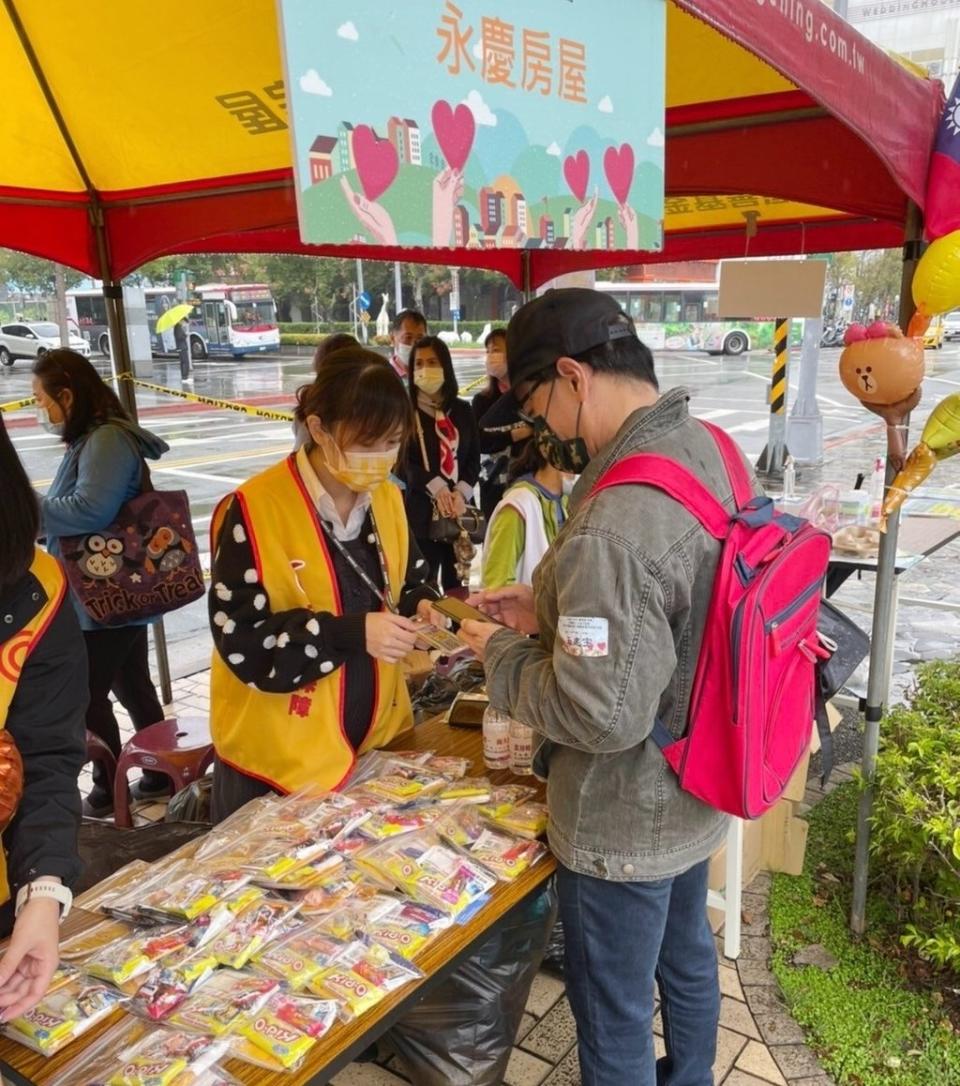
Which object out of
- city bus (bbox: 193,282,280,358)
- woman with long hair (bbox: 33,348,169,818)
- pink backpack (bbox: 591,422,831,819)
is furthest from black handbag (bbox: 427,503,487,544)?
city bus (bbox: 193,282,280,358)

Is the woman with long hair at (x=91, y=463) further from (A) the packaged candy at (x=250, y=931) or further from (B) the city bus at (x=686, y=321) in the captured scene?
(B) the city bus at (x=686, y=321)

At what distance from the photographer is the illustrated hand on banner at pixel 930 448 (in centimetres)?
231

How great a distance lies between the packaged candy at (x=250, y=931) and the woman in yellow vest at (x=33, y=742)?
0.87ft

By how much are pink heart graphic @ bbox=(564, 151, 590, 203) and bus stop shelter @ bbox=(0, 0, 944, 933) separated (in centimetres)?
28

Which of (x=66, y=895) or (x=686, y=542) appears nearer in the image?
(x=66, y=895)

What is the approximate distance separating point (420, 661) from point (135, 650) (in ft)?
4.17

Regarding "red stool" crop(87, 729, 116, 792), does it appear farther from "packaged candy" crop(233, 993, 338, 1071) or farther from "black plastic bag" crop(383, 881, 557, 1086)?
"packaged candy" crop(233, 993, 338, 1071)

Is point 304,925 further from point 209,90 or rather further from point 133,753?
point 209,90

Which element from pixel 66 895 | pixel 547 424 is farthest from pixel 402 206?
pixel 66 895

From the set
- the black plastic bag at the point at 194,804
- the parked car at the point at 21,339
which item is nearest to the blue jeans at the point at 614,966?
the black plastic bag at the point at 194,804

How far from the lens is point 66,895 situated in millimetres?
1174

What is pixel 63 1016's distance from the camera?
1.22m

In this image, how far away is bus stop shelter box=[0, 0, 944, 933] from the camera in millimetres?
1954

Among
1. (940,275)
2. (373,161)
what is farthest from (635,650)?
(940,275)
